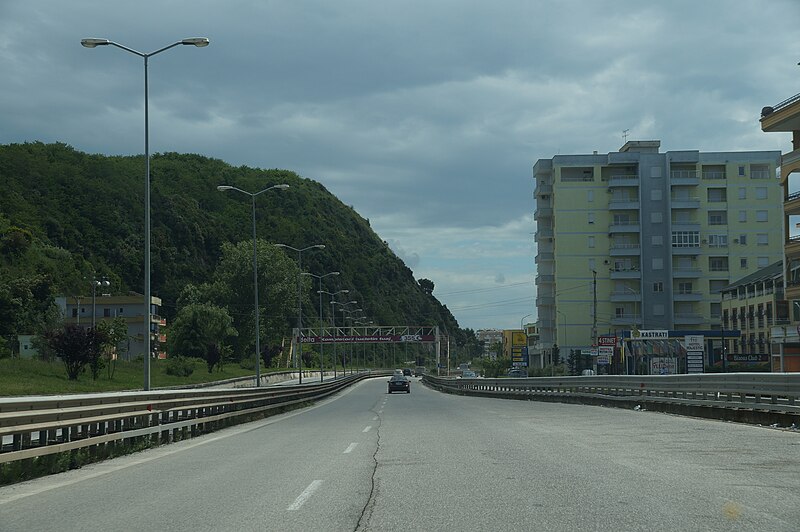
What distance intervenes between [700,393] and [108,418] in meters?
17.3

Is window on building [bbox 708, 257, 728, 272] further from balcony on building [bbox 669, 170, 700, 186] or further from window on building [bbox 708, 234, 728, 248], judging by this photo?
balcony on building [bbox 669, 170, 700, 186]

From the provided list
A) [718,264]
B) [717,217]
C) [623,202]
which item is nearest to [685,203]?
[717,217]

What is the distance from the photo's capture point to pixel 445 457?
14.8 meters

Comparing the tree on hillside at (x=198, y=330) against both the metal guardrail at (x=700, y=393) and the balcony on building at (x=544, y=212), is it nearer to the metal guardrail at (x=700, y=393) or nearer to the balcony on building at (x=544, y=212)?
the balcony on building at (x=544, y=212)

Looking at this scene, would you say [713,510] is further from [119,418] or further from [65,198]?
[65,198]

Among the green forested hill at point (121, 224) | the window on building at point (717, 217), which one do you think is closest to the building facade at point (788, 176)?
the window on building at point (717, 217)

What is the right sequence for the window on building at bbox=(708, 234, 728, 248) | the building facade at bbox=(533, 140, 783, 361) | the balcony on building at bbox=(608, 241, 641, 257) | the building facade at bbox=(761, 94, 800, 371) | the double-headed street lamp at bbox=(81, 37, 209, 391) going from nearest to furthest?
1. the double-headed street lamp at bbox=(81, 37, 209, 391)
2. the building facade at bbox=(761, 94, 800, 371)
3. the building facade at bbox=(533, 140, 783, 361)
4. the balcony on building at bbox=(608, 241, 641, 257)
5. the window on building at bbox=(708, 234, 728, 248)

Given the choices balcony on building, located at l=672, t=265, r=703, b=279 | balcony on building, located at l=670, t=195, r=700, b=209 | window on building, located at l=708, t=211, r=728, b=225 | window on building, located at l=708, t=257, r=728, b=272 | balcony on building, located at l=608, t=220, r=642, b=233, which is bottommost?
balcony on building, located at l=672, t=265, r=703, b=279

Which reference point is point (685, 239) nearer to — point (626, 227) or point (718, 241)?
point (718, 241)

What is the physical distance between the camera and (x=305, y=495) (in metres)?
10.6

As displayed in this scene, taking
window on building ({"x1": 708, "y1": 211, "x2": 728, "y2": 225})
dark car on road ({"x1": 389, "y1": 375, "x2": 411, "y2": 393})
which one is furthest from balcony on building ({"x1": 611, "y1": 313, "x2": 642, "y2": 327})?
dark car on road ({"x1": 389, "y1": 375, "x2": 411, "y2": 393})

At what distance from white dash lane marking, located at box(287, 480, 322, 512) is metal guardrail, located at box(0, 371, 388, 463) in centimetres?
417

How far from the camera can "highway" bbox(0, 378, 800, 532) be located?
880 centimetres

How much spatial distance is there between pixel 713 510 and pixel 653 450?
6.60 m
